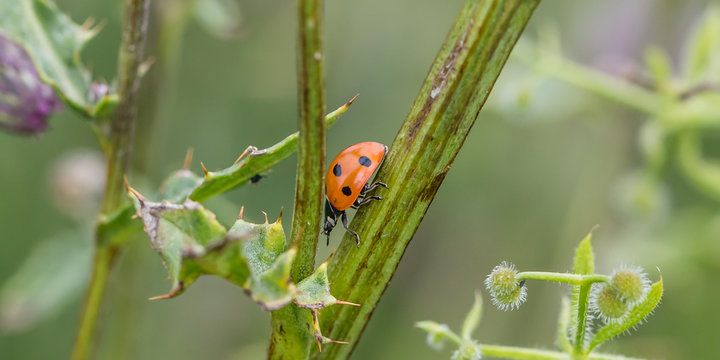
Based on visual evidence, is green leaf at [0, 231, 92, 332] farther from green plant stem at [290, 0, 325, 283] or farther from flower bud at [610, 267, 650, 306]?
flower bud at [610, 267, 650, 306]

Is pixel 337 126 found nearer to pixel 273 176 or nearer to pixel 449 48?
pixel 273 176

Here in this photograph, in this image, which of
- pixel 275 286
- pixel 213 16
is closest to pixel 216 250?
pixel 275 286

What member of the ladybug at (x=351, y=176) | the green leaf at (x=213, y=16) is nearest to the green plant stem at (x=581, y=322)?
the ladybug at (x=351, y=176)

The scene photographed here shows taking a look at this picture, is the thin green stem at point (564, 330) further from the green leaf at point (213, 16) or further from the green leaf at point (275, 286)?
the green leaf at point (213, 16)

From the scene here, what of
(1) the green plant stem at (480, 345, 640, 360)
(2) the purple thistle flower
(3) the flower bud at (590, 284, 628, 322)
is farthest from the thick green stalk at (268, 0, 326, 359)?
(2) the purple thistle flower

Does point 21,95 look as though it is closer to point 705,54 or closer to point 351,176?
point 351,176

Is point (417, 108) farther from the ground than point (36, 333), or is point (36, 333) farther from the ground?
point (417, 108)

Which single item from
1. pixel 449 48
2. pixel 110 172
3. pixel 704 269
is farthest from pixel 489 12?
pixel 704 269
